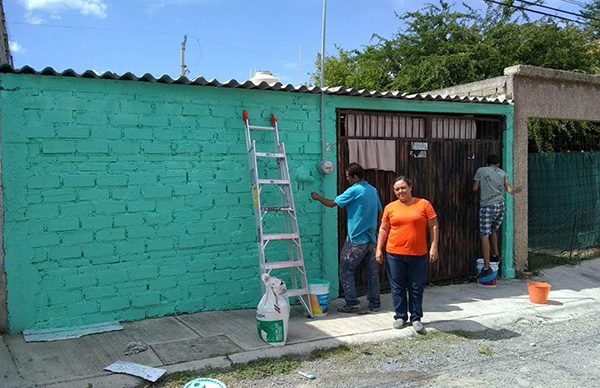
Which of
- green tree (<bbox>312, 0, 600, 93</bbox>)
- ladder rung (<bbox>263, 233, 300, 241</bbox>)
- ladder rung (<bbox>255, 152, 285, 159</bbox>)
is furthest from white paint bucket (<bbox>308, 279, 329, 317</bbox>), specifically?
green tree (<bbox>312, 0, 600, 93</bbox>)

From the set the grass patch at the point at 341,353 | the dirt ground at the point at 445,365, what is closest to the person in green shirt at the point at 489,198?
the dirt ground at the point at 445,365

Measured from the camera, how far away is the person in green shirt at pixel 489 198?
27.5 ft

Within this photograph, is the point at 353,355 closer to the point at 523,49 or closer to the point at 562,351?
the point at 562,351

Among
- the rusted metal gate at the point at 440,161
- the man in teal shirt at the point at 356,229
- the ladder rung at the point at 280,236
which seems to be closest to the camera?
the ladder rung at the point at 280,236

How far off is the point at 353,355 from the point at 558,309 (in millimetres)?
3562

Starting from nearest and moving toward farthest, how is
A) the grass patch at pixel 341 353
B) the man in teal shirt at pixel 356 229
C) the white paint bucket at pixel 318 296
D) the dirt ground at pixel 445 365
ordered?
the dirt ground at pixel 445 365, the grass patch at pixel 341 353, the white paint bucket at pixel 318 296, the man in teal shirt at pixel 356 229

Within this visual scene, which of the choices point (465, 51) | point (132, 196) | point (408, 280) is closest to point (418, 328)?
point (408, 280)

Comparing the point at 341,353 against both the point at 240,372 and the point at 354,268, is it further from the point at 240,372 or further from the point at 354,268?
the point at 354,268

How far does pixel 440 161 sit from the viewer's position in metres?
8.24

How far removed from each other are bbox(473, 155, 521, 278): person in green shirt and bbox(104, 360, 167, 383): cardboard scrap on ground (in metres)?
5.64

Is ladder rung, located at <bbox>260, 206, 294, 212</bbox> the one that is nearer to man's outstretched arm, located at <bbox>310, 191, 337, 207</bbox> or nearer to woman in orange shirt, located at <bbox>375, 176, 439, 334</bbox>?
man's outstretched arm, located at <bbox>310, 191, 337, 207</bbox>

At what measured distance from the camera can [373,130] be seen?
759 cm

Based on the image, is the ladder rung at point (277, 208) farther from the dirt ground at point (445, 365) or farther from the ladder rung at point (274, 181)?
the dirt ground at point (445, 365)

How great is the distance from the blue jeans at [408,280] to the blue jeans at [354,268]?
0.56 m
